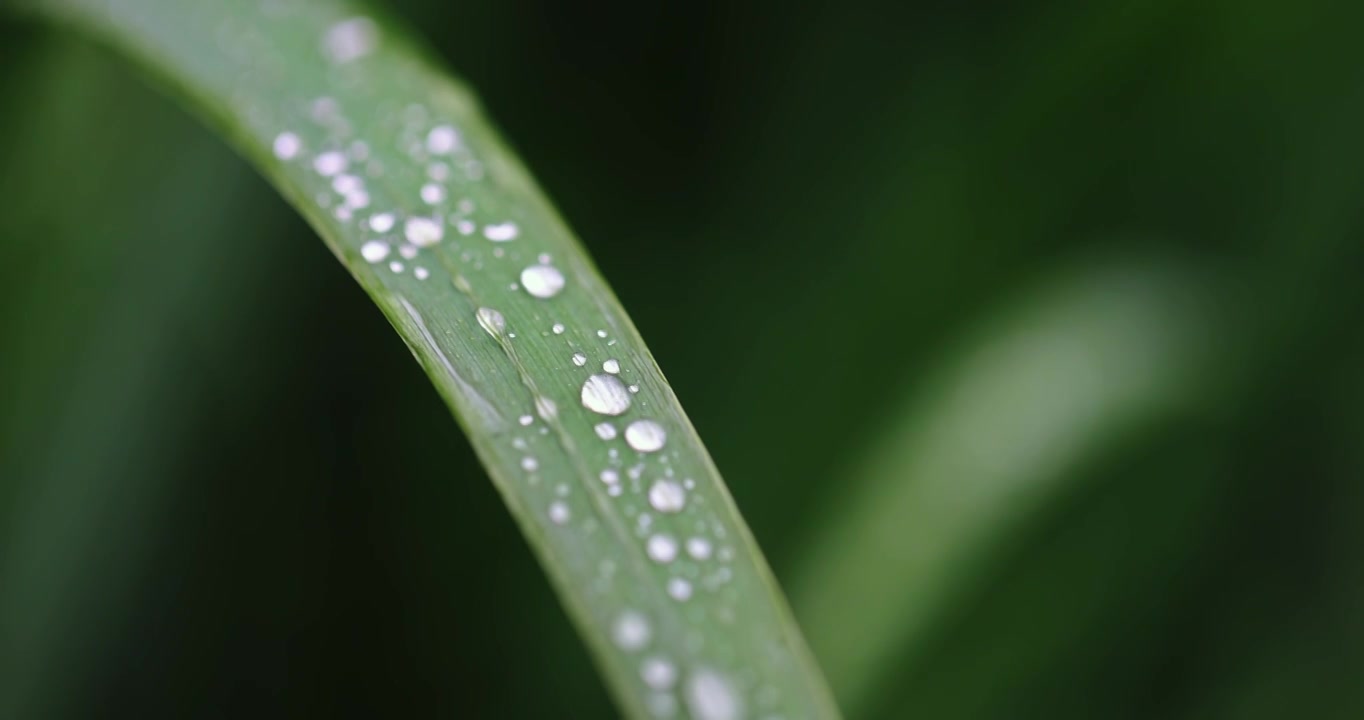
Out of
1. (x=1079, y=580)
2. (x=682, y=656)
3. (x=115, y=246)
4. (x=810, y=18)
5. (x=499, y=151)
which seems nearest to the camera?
(x=682, y=656)

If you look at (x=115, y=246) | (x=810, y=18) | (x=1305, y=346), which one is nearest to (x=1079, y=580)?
(x=1305, y=346)

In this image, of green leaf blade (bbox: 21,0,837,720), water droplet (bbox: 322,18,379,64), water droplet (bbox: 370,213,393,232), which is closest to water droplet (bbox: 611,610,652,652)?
green leaf blade (bbox: 21,0,837,720)

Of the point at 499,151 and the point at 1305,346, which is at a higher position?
the point at 499,151

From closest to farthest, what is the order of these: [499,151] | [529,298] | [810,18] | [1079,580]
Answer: [529,298] < [499,151] < [1079,580] < [810,18]

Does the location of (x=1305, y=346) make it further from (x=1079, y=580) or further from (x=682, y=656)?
(x=682, y=656)

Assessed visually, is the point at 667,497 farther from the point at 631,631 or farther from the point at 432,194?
the point at 432,194

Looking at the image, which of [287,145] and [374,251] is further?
[287,145]

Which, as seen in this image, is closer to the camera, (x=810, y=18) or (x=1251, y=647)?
(x=1251, y=647)

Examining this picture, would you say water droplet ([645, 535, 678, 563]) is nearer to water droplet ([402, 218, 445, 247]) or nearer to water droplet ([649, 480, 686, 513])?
water droplet ([649, 480, 686, 513])

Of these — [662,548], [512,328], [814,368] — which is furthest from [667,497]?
[814,368]
